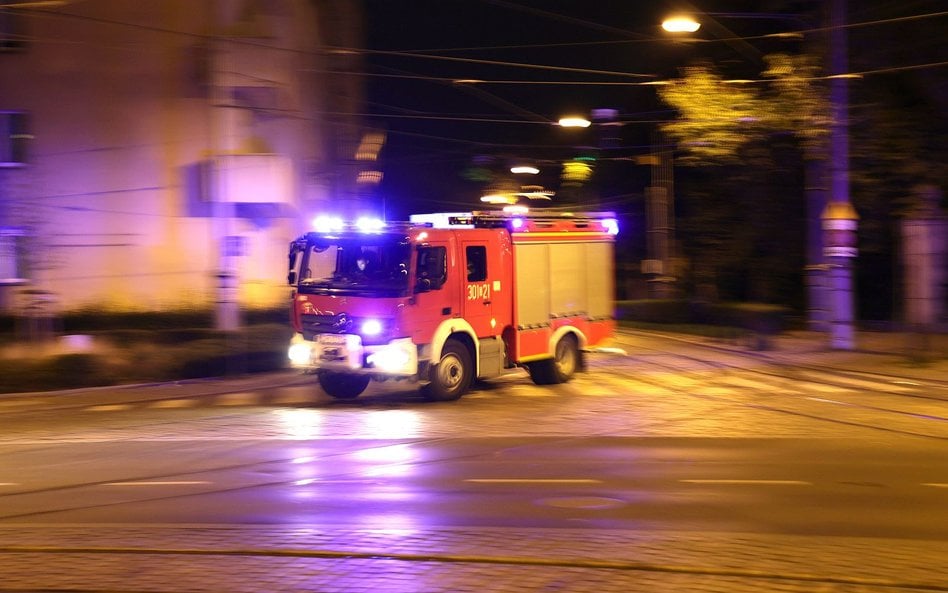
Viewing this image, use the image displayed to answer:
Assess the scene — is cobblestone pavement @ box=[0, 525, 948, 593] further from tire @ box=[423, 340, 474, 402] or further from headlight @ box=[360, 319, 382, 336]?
tire @ box=[423, 340, 474, 402]

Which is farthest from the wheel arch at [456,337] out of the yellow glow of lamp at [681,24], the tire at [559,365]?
the yellow glow of lamp at [681,24]

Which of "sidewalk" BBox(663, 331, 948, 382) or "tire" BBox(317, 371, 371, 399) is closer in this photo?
"tire" BBox(317, 371, 371, 399)

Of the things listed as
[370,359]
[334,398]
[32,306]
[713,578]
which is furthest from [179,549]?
[32,306]

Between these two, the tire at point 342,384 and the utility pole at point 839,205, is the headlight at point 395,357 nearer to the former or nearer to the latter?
the tire at point 342,384

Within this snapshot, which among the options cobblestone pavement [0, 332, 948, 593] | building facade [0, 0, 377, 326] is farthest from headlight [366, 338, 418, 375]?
building facade [0, 0, 377, 326]

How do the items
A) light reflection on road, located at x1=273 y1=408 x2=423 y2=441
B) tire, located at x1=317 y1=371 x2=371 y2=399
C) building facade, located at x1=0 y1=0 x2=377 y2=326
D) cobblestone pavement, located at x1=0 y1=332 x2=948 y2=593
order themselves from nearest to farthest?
1. cobblestone pavement, located at x1=0 y1=332 x2=948 y2=593
2. light reflection on road, located at x1=273 y1=408 x2=423 y2=441
3. tire, located at x1=317 y1=371 x2=371 y2=399
4. building facade, located at x1=0 y1=0 x2=377 y2=326

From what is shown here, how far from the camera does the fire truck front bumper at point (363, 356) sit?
16.1 m

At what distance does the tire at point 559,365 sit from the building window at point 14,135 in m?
15.7

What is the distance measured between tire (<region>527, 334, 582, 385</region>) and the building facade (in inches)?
325

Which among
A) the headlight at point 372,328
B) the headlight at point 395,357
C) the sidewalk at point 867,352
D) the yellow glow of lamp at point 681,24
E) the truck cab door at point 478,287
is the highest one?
the yellow glow of lamp at point 681,24

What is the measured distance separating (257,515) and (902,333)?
936 inches

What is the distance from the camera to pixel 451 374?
1703 centimetres

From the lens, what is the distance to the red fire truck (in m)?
16.2

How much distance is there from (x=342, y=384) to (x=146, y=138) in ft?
46.0
